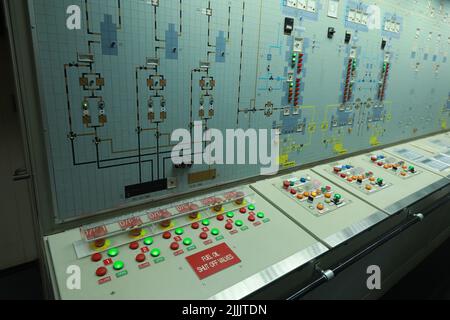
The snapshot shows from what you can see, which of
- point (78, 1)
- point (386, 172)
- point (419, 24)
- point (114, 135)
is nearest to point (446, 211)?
point (386, 172)

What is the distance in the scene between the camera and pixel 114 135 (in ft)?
3.98

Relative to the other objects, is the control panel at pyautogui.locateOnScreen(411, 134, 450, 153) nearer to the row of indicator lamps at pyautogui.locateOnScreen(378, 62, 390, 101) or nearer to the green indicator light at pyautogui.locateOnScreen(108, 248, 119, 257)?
the row of indicator lamps at pyautogui.locateOnScreen(378, 62, 390, 101)

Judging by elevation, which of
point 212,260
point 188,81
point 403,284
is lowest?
point 403,284

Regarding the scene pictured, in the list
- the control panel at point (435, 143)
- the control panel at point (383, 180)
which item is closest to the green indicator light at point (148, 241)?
the control panel at point (383, 180)

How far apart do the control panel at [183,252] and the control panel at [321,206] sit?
0.09m

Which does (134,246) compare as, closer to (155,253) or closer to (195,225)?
(155,253)

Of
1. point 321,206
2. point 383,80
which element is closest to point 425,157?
point 383,80

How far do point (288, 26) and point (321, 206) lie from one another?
3.44 feet

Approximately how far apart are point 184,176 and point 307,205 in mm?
712

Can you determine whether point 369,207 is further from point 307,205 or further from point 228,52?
point 228,52

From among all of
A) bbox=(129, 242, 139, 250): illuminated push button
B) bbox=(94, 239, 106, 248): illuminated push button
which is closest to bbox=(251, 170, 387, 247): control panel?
bbox=(129, 242, 139, 250): illuminated push button

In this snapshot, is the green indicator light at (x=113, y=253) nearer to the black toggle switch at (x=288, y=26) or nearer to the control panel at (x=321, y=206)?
the control panel at (x=321, y=206)

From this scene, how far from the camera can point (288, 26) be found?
5.18 feet

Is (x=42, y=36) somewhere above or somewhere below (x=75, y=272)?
above
